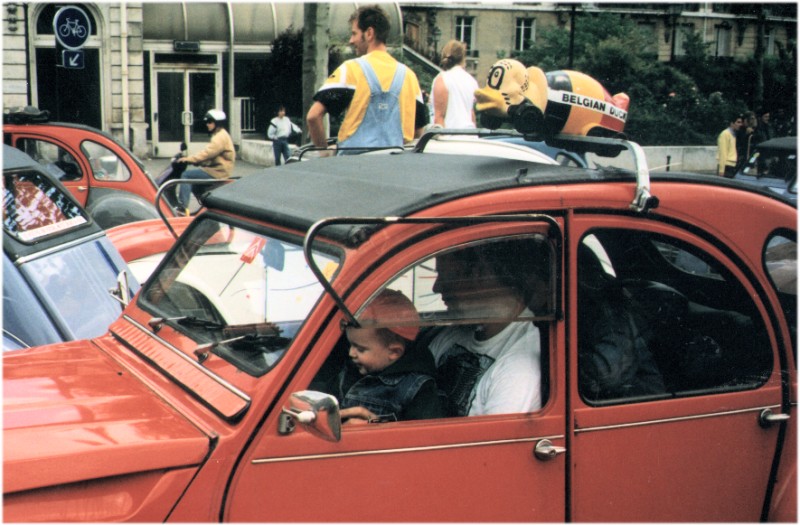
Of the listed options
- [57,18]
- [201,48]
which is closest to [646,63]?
[201,48]

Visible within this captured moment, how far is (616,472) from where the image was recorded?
2854mm

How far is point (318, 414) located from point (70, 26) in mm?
11496

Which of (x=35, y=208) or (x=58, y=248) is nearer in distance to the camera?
(x=58, y=248)

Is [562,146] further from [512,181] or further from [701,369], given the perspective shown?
[701,369]

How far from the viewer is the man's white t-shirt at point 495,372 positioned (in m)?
2.84

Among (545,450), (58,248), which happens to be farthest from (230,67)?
(545,450)

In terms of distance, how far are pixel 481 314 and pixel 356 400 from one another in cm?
45

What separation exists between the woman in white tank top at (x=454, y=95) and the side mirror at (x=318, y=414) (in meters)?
6.65

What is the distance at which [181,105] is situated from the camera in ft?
92.2

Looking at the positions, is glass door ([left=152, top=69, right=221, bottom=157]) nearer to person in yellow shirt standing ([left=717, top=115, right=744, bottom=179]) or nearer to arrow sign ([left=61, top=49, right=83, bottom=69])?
arrow sign ([left=61, top=49, right=83, bottom=69])

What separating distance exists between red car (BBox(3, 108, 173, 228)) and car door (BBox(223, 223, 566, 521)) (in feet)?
24.0

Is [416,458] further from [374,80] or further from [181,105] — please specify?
[181,105]

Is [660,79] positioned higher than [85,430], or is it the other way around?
[660,79]

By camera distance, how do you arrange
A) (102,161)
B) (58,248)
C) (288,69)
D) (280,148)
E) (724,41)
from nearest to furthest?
(58,248) → (102,161) → (280,148) → (288,69) → (724,41)
